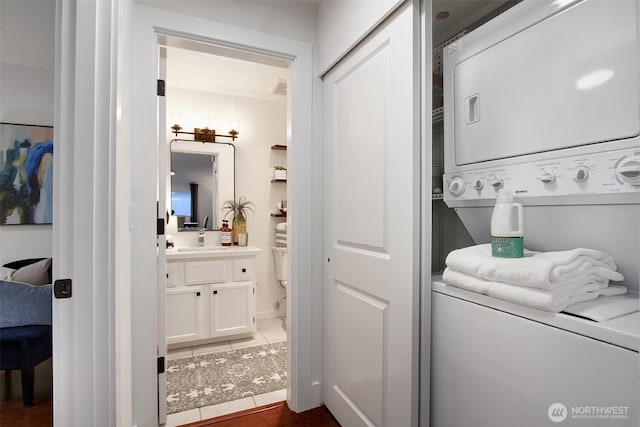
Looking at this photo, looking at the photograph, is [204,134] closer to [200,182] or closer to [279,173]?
[200,182]

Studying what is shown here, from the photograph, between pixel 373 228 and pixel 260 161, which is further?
pixel 260 161

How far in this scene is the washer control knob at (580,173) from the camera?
2.66ft

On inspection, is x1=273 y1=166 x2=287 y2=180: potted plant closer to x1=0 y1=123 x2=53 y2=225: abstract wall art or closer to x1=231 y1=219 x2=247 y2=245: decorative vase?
x1=231 y1=219 x2=247 y2=245: decorative vase

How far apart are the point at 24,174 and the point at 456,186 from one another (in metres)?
1.65

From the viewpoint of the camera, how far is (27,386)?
124 cm

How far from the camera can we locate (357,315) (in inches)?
59.1

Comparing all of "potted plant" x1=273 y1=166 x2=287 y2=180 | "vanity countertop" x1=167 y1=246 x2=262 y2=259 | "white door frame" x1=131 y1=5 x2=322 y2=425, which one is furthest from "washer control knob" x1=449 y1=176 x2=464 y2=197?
"potted plant" x1=273 y1=166 x2=287 y2=180

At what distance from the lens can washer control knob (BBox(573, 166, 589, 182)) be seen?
2.66ft

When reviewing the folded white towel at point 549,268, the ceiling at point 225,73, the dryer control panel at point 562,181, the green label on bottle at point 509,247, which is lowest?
the folded white towel at point 549,268

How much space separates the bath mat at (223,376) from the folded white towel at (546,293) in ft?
5.51

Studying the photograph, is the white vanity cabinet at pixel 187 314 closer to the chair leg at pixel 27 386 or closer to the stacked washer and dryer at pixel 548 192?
the chair leg at pixel 27 386

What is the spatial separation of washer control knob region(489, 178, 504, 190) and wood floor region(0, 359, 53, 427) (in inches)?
69.5

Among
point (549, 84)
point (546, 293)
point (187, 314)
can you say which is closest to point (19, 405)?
point (187, 314)

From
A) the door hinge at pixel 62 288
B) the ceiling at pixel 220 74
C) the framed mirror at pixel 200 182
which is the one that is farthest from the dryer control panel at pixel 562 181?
the framed mirror at pixel 200 182
